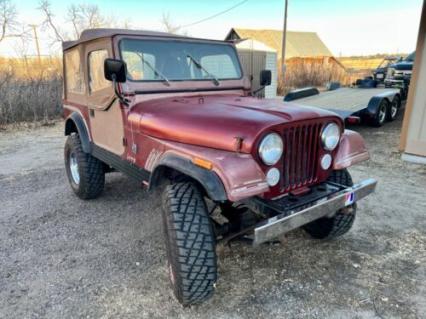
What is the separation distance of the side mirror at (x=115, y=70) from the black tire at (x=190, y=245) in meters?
1.11

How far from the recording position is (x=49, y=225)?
3539 millimetres

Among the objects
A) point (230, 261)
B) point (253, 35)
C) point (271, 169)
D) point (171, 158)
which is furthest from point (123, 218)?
point (253, 35)

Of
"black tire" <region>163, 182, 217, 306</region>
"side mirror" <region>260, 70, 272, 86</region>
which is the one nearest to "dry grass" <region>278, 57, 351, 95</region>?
"side mirror" <region>260, 70, 272, 86</region>

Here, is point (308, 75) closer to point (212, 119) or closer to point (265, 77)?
point (265, 77)

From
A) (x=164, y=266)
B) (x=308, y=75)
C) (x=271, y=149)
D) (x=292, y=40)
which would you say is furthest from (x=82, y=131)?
(x=292, y=40)

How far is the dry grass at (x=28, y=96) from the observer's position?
8.84 metres

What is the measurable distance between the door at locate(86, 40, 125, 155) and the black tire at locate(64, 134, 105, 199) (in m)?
0.39

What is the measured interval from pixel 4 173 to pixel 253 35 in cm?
2981

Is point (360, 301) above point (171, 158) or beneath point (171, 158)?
beneath

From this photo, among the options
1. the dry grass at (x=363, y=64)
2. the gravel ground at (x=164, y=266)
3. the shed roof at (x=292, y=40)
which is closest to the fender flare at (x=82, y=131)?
the gravel ground at (x=164, y=266)

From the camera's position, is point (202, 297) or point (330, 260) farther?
point (330, 260)

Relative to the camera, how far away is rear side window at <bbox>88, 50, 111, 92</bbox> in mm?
3184

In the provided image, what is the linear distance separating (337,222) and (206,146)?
1.49m

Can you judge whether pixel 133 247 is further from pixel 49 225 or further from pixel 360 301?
pixel 360 301
